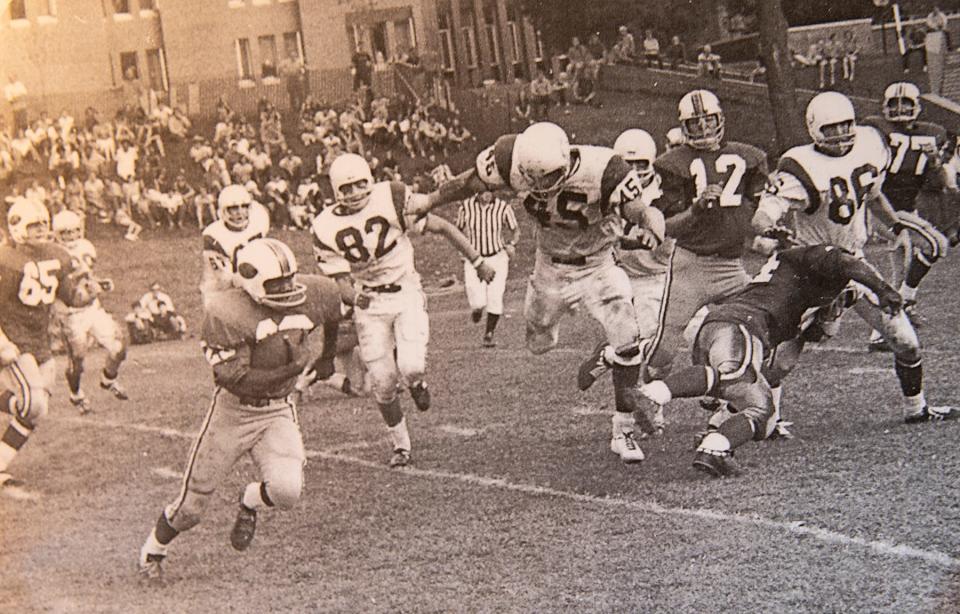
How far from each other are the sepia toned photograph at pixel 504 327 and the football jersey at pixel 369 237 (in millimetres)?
15

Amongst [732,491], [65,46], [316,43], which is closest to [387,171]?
[316,43]

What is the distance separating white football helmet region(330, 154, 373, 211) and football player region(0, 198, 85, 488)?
190 centimetres

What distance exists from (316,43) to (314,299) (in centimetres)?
476

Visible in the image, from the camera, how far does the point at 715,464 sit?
5004 mm

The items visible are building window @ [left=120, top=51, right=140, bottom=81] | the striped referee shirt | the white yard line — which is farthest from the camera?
the striped referee shirt

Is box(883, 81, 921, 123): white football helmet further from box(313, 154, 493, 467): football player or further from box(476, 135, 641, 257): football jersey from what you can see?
box(313, 154, 493, 467): football player

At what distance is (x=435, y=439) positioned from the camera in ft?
21.7

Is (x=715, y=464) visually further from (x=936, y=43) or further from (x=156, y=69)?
(x=936, y=43)

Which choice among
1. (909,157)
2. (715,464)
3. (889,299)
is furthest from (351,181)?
(909,157)

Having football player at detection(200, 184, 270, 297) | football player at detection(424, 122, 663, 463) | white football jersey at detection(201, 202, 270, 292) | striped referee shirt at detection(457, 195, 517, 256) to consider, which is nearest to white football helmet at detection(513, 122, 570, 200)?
football player at detection(424, 122, 663, 463)

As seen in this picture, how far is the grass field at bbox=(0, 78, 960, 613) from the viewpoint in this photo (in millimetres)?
3926

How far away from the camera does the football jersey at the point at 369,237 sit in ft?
19.8

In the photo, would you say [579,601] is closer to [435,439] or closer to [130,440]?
[435,439]

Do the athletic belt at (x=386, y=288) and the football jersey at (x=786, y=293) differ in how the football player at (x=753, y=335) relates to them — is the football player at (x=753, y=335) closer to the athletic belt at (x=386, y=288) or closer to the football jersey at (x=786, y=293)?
the football jersey at (x=786, y=293)
